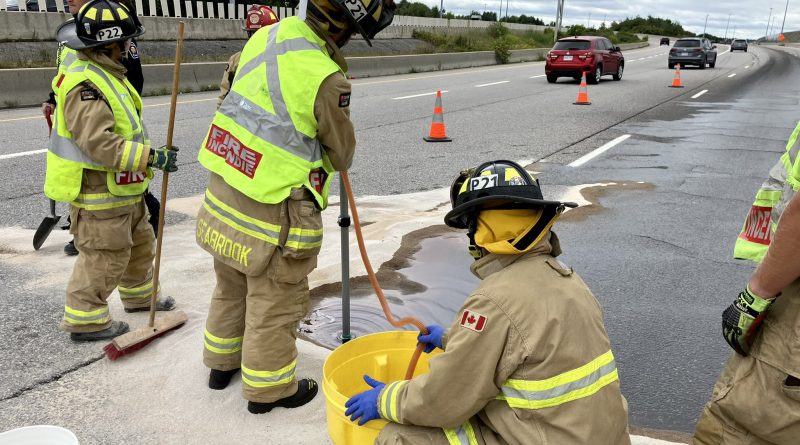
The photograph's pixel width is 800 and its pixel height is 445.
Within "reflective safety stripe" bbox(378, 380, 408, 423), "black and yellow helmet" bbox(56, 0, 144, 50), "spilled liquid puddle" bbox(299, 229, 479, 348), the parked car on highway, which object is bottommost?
"spilled liquid puddle" bbox(299, 229, 479, 348)

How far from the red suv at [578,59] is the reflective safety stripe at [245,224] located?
20.1 meters

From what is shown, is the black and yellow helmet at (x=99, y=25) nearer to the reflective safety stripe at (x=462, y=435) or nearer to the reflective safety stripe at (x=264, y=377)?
the reflective safety stripe at (x=264, y=377)

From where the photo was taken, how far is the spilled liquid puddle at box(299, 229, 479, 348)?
3975mm

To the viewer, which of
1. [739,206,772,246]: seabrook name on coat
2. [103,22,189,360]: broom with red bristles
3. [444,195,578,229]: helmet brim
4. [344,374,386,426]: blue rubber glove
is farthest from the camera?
[103,22,189,360]: broom with red bristles

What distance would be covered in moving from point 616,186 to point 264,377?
18.2ft

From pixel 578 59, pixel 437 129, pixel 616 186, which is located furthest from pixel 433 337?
pixel 578 59

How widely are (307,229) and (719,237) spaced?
4324 mm

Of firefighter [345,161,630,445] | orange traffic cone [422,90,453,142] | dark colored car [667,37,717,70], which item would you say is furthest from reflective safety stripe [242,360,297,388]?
dark colored car [667,37,717,70]

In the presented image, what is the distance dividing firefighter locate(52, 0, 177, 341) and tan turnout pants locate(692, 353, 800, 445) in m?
2.72

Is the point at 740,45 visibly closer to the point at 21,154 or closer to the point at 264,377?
the point at 21,154

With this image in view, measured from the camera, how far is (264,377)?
9.74 ft

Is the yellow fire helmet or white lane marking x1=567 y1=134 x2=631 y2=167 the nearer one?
the yellow fire helmet

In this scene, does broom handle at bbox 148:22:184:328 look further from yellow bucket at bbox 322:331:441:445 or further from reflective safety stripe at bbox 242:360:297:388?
yellow bucket at bbox 322:331:441:445

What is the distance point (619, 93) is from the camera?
18.5 metres
